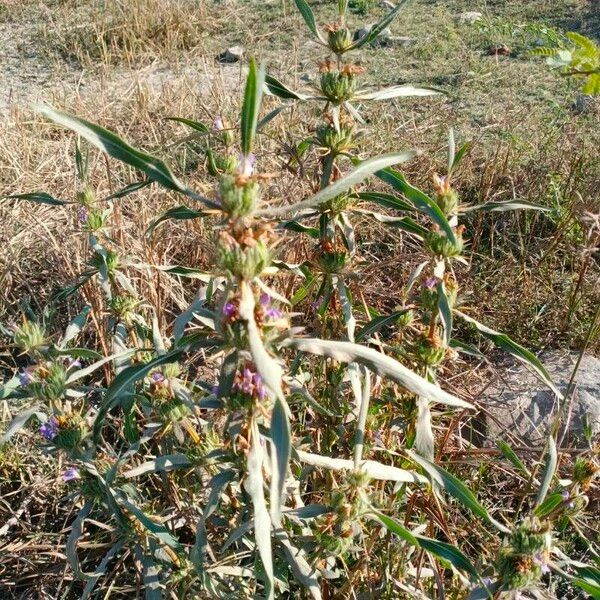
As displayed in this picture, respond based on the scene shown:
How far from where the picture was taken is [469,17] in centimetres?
471

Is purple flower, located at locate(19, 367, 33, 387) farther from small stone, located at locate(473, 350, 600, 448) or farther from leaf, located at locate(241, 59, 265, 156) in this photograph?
small stone, located at locate(473, 350, 600, 448)

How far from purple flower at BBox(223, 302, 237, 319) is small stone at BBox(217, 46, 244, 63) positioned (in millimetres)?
4030

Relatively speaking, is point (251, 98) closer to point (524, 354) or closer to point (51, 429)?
point (524, 354)

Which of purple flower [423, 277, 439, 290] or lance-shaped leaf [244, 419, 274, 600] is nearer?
lance-shaped leaf [244, 419, 274, 600]

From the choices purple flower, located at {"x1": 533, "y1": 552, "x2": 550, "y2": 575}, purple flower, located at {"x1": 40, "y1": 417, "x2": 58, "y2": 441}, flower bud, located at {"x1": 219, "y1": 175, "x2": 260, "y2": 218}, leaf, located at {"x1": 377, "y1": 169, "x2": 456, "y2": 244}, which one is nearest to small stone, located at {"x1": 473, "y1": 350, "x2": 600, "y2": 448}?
purple flower, located at {"x1": 533, "y1": 552, "x2": 550, "y2": 575}

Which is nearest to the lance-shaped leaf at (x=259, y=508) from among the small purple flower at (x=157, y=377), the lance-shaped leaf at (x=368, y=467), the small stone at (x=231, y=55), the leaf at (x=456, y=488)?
the lance-shaped leaf at (x=368, y=467)

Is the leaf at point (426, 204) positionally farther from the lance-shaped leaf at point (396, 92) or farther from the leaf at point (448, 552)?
the leaf at point (448, 552)

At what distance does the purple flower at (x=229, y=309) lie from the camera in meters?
0.84

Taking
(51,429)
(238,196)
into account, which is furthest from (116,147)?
(51,429)

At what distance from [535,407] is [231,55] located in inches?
136

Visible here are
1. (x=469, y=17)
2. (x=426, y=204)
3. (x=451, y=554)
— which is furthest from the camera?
(x=469, y=17)

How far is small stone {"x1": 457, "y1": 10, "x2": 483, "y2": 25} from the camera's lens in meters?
4.66

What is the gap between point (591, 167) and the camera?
2818mm

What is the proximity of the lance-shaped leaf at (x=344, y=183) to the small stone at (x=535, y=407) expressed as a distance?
119 cm
